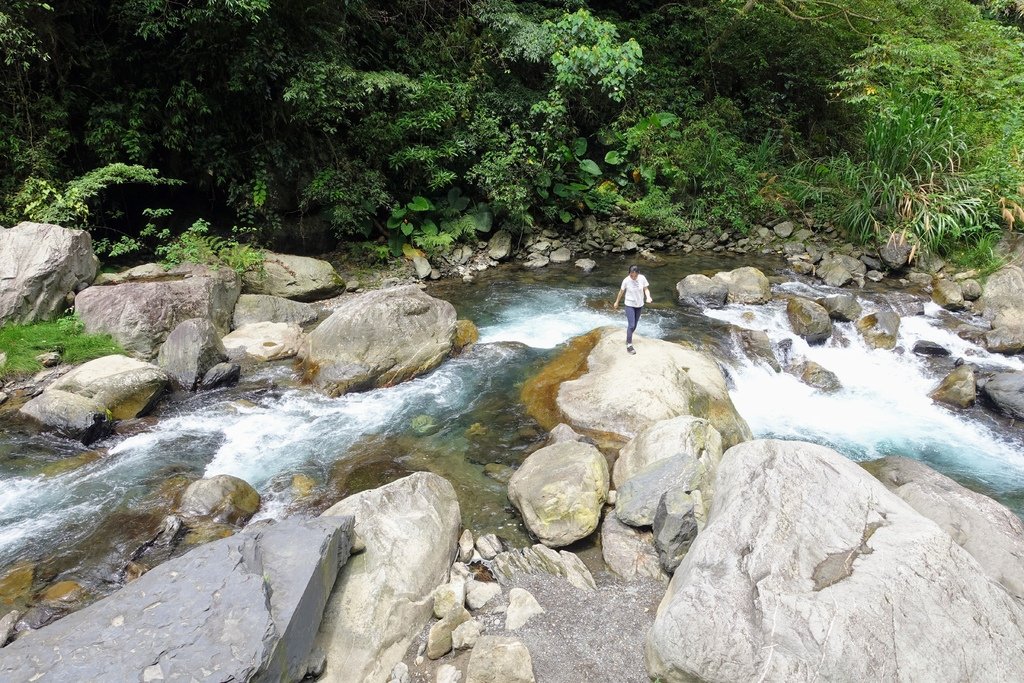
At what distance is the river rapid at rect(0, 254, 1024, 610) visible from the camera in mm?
6020

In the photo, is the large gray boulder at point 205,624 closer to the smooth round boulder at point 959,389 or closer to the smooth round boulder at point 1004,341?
the smooth round boulder at point 959,389

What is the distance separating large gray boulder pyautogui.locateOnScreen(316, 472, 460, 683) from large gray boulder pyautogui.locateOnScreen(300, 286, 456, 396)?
10.3 feet

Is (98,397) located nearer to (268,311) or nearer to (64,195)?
(268,311)

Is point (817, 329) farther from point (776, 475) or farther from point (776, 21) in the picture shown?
point (776, 21)

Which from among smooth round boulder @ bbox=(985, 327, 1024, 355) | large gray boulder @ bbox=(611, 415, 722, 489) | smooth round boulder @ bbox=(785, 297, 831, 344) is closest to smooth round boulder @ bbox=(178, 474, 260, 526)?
large gray boulder @ bbox=(611, 415, 722, 489)

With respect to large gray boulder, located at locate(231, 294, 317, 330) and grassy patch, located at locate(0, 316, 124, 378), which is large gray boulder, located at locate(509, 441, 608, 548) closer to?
large gray boulder, located at locate(231, 294, 317, 330)

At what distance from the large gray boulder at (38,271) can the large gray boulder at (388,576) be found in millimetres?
6559

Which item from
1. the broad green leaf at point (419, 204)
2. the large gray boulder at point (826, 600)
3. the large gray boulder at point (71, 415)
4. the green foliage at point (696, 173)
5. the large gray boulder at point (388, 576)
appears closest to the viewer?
the large gray boulder at point (826, 600)

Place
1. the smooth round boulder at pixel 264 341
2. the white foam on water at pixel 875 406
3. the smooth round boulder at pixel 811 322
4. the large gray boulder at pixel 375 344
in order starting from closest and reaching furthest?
the white foam on water at pixel 875 406 → the large gray boulder at pixel 375 344 → the smooth round boulder at pixel 264 341 → the smooth round boulder at pixel 811 322

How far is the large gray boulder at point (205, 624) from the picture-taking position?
343cm

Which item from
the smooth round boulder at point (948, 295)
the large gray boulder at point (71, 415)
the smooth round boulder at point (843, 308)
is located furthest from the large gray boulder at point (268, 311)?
the smooth round boulder at point (948, 295)

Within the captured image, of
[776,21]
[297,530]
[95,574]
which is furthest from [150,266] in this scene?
[776,21]

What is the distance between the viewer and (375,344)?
8875 millimetres

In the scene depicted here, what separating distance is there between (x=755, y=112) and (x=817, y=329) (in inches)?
395
